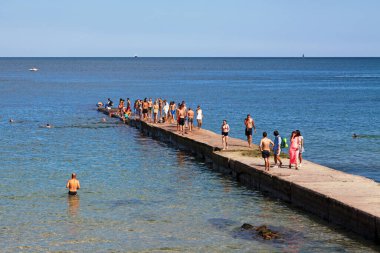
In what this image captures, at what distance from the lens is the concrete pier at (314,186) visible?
2459 cm

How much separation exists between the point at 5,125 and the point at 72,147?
18830mm

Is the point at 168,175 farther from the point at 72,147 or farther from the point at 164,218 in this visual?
the point at 72,147

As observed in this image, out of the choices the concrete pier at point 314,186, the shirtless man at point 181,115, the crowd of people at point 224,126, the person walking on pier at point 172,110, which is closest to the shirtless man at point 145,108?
the crowd of people at point 224,126

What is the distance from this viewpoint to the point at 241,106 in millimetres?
97000

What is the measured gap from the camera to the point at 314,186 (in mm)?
28656

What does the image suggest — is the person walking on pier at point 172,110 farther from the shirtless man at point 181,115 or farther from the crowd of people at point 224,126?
the shirtless man at point 181,115

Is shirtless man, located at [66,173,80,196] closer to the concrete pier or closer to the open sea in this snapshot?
the open sea

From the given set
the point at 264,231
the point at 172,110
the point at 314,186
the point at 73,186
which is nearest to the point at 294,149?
the point at 314,186

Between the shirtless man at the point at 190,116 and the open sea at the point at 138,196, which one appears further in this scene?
the shirtless man at the point at 190,116

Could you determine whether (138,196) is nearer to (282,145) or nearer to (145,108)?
(282,145)

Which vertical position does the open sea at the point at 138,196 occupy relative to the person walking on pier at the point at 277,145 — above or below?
below

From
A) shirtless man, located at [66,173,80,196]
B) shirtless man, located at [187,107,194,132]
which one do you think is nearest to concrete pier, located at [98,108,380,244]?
shirtless man, located at [187,107,194,132]

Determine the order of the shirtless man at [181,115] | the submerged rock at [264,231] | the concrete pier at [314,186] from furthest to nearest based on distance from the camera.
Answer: the shirtless man at [181,115] < the submerged rock at [264,231] < the concrete pier at [314,186]

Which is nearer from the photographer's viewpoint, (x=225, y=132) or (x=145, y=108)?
(x=225, y=132)
